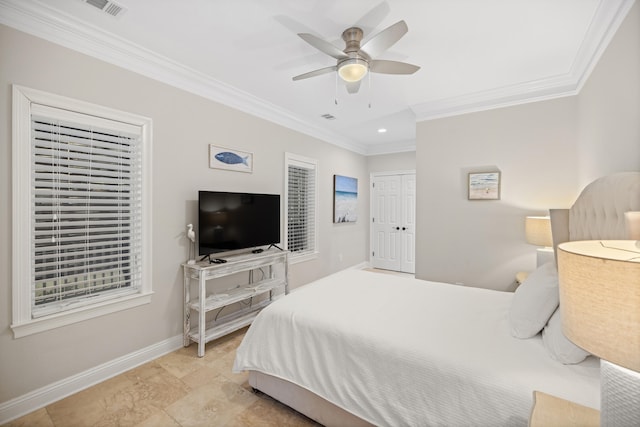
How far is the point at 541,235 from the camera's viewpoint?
279 centimetres

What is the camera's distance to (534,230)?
9.29 ft

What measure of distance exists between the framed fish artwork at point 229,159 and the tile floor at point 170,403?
201 centimetres

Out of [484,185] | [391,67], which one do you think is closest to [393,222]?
[484,185]

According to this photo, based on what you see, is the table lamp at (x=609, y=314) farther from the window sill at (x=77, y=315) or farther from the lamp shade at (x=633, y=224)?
the window sill at (x=77, y=315)

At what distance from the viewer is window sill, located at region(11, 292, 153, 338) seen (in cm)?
188

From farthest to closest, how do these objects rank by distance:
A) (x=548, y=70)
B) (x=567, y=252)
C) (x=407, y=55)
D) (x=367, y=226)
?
(x=367, y=226) → (x=548, y=70) → (x=407, y=55) → (x=567, y=252)

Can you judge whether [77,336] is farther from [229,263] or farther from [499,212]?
[499,212]

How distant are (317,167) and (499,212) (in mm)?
2639

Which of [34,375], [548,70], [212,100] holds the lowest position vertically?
[34,375]

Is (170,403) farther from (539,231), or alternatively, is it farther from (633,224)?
(539,231)

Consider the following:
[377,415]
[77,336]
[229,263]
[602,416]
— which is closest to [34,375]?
[77,336]

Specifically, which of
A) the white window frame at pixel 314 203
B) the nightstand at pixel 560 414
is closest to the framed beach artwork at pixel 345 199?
the white window frame at pixel 314 203

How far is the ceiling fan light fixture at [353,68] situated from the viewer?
2.11m

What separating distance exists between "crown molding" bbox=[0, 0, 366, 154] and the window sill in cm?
194
